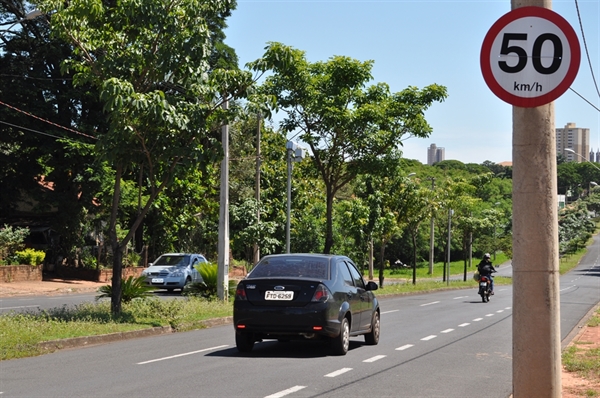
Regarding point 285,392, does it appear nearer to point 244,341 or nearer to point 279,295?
point 279,295

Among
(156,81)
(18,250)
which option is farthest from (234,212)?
(156,81)

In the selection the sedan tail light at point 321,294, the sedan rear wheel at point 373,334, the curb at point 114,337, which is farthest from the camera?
the sedan rear wheel at point 373,334

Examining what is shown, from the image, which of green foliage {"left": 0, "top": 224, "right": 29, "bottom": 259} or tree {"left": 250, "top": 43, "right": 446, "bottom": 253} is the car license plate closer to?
tree {"left": 250, "top": 43, "right": 446, "bottom": 253}

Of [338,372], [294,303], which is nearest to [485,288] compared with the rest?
[294,303]

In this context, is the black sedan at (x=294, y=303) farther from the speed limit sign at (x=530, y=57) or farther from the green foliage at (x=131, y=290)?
the speed limit sign at (x=530, y=57)

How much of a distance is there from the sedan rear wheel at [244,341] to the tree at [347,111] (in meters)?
16.6

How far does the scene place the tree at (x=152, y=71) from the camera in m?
17.3

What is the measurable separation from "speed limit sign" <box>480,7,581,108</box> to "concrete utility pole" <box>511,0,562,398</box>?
13 centimetres

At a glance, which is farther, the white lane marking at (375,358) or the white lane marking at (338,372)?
the white lane marking at (375,358)

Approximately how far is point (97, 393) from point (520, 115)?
5709 mm

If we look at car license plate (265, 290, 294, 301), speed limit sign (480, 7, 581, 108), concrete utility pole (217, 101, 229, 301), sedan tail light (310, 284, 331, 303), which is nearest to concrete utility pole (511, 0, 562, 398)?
speed limit sign (480, 7, 581, 108)

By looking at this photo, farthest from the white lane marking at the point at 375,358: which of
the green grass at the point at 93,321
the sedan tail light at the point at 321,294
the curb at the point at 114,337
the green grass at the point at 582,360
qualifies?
the green grass at the point at 93,321

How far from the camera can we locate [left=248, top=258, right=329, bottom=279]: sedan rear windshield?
13.1 meters

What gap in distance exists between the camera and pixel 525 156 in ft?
18.9
